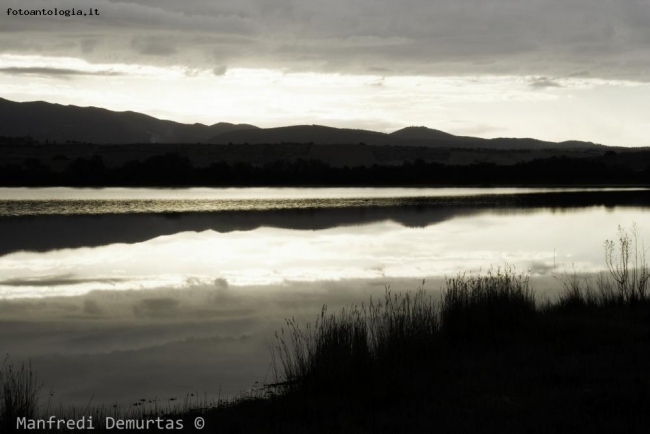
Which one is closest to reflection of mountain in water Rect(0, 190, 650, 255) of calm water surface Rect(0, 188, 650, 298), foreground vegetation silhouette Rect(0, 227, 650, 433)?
calm water surface Rect(0, 188, 650, 298)

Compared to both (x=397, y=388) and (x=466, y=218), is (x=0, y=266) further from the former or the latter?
(x=466, y=218)

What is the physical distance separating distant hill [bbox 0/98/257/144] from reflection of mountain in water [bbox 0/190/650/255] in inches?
5605

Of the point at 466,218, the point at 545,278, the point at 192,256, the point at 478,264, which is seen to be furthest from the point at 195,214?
the point at 545,278

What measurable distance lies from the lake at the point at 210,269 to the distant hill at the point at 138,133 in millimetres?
115700

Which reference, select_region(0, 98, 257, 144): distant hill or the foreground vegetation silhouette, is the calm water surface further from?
select_region(0, 98, 257, 144): distant hill

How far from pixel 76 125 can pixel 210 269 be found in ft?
585

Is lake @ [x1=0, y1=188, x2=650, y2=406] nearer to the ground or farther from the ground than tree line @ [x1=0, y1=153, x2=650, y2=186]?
nearer to the ground

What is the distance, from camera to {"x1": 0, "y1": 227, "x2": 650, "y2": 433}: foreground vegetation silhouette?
6219 millimetres

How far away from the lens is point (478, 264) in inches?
659

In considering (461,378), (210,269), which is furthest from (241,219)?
(461,378)

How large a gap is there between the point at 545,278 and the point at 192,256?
828 cm

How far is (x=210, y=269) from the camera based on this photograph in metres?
16.3

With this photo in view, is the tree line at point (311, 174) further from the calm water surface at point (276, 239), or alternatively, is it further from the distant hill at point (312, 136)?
the distant hill at point (312, 136)

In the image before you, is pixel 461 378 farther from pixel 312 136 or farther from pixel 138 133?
pixel 138 133
